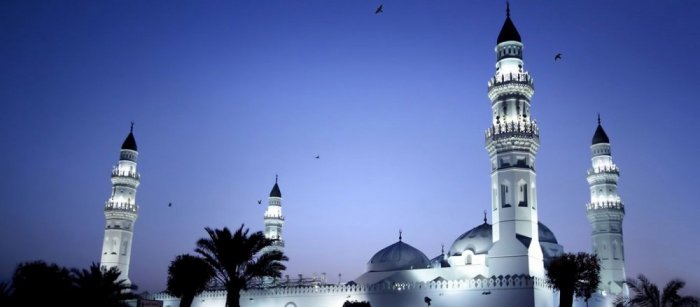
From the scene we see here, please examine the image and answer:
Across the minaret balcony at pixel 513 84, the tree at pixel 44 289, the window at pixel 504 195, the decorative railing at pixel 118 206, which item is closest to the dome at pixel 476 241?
the window at pixel 504 195

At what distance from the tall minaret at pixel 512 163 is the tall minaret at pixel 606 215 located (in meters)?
13.4

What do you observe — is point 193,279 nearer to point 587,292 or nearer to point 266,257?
point 266,257

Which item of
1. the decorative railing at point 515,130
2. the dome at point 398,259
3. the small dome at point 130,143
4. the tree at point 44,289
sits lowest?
the tree at point 44,289

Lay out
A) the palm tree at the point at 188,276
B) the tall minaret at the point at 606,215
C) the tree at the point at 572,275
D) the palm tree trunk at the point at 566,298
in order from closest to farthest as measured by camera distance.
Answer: the palm tree trunk at the point at 566,298
the tree at the point at 572,275
the palm tree at the point at 188,276
the tall minaret at the point at 606,215

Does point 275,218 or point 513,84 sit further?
point 275,218

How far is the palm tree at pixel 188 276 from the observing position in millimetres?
35469

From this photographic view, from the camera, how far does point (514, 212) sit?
39.2 meters

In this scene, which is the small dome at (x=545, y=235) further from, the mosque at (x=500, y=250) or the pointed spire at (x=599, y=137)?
the pointed spire at (x=599, y=137)

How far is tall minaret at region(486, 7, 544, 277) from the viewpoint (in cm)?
3838

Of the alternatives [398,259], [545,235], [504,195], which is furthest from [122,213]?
[545,235]

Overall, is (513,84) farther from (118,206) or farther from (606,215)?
(118,206)

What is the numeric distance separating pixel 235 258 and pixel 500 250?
15.1m

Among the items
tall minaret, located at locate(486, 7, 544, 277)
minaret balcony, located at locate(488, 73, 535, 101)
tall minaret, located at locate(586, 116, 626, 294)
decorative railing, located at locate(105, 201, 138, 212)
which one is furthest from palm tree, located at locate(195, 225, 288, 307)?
tall minaret, located at locate(586, 116, 626, 294)

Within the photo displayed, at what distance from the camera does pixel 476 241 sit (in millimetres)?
44344
